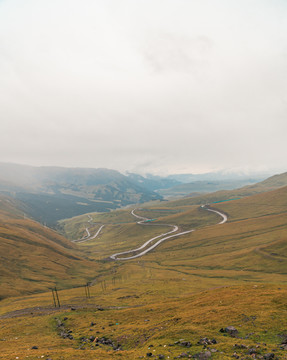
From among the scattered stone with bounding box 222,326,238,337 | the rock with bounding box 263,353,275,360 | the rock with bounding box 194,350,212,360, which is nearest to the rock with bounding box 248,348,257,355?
the rock with bounding box 263,353,275,360

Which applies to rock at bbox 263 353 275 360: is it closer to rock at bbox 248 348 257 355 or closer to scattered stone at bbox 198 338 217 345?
rock at bbox 248 348 257 355

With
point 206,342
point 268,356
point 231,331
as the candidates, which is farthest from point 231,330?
point 268,356

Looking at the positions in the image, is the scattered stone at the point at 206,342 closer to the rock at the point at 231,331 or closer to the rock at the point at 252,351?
the rock at the point at 231,331

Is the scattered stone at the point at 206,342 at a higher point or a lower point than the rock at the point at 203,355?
lower

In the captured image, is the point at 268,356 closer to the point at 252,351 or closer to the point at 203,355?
the point at 252,351

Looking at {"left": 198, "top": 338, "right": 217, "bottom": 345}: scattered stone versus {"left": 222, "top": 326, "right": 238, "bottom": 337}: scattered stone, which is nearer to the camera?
{"left": 198, "top": 338, "right": 217, "bottom": 345}: scattered stone

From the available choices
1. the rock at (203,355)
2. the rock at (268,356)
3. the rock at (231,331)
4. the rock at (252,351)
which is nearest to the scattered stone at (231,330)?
the rock at (231,331)

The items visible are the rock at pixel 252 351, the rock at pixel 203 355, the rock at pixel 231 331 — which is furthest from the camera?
the rock at pixel 231 331

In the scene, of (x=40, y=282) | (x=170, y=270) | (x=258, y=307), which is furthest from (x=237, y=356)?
(x=170, y=270)

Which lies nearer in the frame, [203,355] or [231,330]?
[203,355]

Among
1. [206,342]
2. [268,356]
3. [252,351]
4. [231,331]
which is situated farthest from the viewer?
[231,331]

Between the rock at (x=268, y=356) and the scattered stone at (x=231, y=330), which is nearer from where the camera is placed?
the rock at (x=268, y=356)
